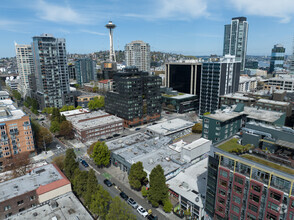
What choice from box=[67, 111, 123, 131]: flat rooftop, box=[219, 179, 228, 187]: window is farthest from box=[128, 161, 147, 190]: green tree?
box=[67, 111, 123, 131]: flat rooftop

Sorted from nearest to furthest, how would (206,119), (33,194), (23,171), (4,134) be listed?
(33,194) < (23,171) < (4,134) < (206,119)

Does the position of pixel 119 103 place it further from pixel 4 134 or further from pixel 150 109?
pixel 4 134

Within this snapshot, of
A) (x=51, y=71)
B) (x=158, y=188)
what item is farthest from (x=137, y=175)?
(x=51, y=71)

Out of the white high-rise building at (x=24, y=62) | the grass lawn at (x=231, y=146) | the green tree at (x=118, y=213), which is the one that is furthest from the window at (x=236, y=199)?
the white high-rise building at (x=24, y=62)

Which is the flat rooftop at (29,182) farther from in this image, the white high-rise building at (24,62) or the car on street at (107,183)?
the white high-rise building at (24,62)

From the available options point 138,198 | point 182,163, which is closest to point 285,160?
point 182,163

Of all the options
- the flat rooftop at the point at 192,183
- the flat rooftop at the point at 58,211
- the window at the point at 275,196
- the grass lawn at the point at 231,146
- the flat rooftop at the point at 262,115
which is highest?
the grass lawn at the point at 231,146

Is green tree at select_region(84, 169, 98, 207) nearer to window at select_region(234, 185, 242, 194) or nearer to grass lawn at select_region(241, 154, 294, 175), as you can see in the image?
window at select_region(234, 185, 242, 194)
